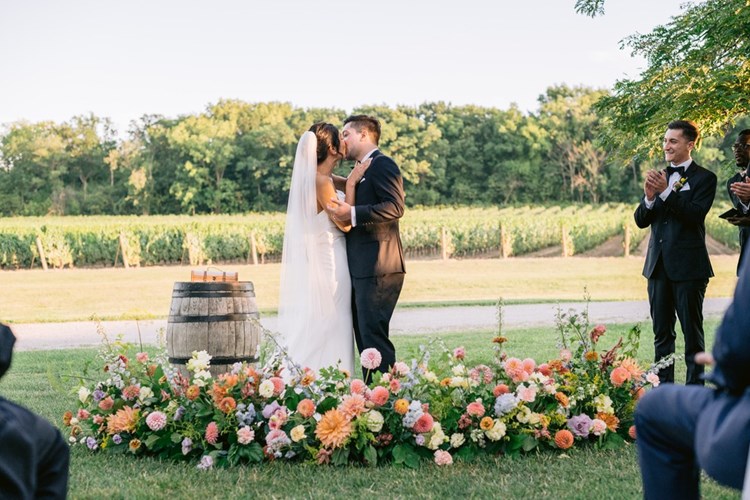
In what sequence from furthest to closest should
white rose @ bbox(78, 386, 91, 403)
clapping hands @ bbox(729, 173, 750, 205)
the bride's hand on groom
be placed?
clapping hands @ bbox(729, 173, 750, 205), the bride's hand on groom, white rose @ bbox(78, 386, 91, 403)

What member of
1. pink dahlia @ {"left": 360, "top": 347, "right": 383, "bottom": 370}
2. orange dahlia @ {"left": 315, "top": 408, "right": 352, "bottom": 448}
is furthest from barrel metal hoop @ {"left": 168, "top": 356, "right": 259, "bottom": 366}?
orange dahlia @ {"left": 315, "top": 408, "right": 352, "bottom": 448}

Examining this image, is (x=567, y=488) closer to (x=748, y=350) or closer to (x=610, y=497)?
(x=610, y=497)

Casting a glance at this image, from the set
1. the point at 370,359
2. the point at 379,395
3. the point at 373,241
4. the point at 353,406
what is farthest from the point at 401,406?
the point at 373,241

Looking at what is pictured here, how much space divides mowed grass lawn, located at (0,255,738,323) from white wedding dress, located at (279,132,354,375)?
8.73 metres

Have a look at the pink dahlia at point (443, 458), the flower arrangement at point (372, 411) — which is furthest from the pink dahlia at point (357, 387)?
the pink dahlia at point (443, 458)

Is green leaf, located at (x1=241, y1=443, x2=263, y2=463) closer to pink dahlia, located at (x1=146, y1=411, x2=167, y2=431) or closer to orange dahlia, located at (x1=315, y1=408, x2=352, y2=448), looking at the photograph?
orange dahlia, located at (x1=315, y1=408, x2=352, y2=448)

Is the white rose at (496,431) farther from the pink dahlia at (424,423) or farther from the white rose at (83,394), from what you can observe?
the white rose at (83,394)

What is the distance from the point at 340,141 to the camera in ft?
21.8

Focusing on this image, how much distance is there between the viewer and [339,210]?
6238mm

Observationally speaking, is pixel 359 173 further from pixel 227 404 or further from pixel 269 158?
pixel 269 158

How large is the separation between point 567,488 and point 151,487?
2119 millimetres

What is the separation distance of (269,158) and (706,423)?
168 ft

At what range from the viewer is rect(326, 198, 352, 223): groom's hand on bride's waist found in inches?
245

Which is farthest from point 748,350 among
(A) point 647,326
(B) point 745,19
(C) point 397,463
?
(A) point 647,326
